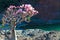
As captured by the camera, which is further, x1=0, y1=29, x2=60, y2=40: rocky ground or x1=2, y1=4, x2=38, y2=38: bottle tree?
x1=0, y1=29, x2=60, y2=40: rocky ground

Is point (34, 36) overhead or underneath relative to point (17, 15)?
underneath

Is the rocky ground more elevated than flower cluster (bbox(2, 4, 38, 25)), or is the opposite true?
flower cluster (bbox(2, 4, 38, 25))

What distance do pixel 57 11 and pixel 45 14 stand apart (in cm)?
63

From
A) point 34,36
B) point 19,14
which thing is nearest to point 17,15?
point 19,14

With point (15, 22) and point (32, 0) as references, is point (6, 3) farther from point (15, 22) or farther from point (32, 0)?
point (15, 22)

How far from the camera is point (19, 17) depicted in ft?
14.9

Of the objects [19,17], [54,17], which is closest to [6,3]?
[54,17]

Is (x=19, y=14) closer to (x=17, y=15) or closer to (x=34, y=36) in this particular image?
(x=17, y=15)

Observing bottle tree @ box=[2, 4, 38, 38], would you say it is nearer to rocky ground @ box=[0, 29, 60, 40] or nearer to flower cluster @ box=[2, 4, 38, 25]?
flower cluster @ box=[2, 4, 38, 25]

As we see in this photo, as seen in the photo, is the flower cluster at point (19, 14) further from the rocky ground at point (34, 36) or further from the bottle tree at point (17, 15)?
the rocky ground at point (34, 36)

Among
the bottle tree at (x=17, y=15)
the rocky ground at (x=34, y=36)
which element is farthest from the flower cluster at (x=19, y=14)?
the rocky ground at (x=34, y=36)

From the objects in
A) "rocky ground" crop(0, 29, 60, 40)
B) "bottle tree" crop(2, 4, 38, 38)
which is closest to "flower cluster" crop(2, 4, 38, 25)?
"bottle tree" crop(2, 4, 38, 38)

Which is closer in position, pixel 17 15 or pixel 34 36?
pixel 17 15

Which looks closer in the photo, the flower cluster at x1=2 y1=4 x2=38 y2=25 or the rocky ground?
the flower cluster at x1=2 y1=4 x2=38 y2=25
